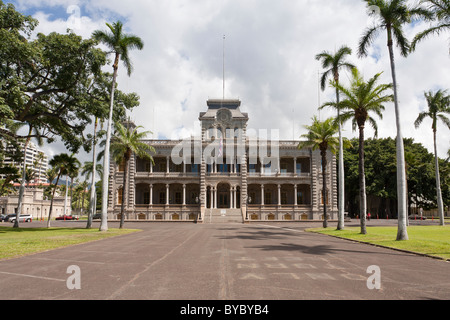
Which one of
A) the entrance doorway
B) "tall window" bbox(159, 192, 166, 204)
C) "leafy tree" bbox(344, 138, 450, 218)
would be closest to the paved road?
the entrance doorway

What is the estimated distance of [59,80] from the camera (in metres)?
24.2

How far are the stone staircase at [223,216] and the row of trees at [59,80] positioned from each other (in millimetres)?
21159

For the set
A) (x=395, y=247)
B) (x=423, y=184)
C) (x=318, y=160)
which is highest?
(x=318, y=160)

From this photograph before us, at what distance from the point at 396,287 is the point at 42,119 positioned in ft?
95.7

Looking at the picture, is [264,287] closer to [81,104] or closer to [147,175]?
[81,104]

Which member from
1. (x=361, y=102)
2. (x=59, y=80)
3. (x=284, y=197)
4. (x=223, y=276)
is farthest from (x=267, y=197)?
(x=223, y=276)

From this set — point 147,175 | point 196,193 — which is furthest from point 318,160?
point 147,175

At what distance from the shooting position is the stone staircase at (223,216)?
4638cm

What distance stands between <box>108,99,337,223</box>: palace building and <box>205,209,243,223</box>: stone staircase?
1.94 m

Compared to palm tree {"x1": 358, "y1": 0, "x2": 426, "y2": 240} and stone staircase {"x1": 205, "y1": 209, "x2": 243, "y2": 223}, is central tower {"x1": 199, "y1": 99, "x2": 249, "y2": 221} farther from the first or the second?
palm tree {"x1": 358, "y1": 0, "x2": 426, "y2": 240}

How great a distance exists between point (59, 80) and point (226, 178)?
31720 mm

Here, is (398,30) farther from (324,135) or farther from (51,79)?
(51,79)

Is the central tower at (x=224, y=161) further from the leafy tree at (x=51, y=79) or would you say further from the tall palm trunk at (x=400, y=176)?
the tall palm trunk at (x=400, y=176)
